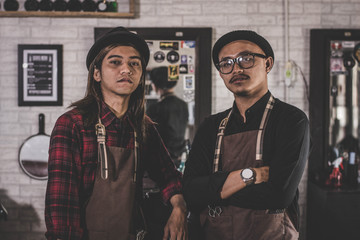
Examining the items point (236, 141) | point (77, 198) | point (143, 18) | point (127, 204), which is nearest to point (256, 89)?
point (236, 141)

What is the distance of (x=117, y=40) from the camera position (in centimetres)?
160

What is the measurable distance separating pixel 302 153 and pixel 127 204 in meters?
0.83

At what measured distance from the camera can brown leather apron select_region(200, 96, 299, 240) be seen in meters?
1.37

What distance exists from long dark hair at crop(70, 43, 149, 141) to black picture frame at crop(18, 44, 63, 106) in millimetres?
1373

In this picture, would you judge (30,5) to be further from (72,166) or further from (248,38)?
(248,38)

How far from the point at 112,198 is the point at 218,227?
0.51 meters

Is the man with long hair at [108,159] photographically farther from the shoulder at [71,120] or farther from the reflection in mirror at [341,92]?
the reflection in mirror at [341,92]

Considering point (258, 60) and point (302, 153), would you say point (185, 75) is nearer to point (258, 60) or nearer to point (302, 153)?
point (258, 60)

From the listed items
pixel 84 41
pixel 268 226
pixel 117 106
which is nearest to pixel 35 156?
pixel 84 41

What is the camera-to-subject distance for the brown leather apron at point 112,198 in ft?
4.57

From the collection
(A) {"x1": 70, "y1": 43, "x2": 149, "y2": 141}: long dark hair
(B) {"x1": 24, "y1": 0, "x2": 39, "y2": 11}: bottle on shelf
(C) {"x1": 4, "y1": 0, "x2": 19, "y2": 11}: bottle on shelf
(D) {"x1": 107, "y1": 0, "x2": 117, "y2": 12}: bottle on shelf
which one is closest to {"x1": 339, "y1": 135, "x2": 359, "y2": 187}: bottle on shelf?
(A) {"x1": 70, "y1": 43, "x2": 149, "y2": 141}: long dark hair

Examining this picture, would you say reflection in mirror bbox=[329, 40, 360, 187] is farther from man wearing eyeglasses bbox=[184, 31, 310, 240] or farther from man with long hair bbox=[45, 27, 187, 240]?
man with long hair bbox=[45, 27, 187, 240]

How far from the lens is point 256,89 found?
153 centimetres

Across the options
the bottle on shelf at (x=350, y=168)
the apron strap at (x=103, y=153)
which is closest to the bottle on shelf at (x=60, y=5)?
the apron strap at (x=103, y=153)
